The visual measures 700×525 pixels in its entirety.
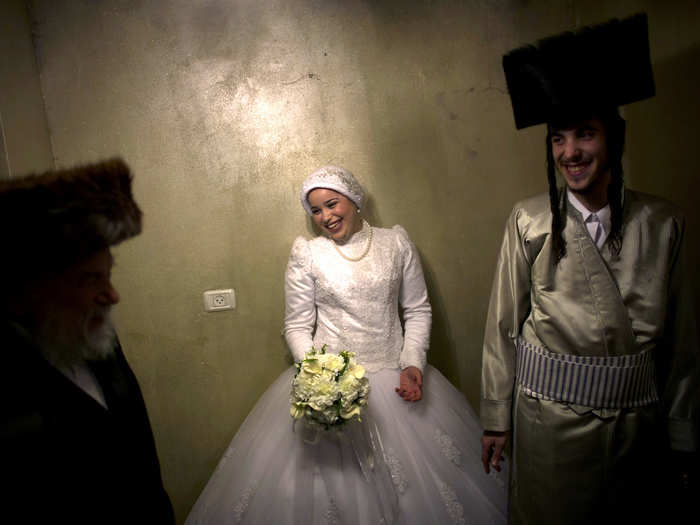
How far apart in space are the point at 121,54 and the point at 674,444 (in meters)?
2.52

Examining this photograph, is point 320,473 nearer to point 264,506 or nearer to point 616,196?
point 264,506

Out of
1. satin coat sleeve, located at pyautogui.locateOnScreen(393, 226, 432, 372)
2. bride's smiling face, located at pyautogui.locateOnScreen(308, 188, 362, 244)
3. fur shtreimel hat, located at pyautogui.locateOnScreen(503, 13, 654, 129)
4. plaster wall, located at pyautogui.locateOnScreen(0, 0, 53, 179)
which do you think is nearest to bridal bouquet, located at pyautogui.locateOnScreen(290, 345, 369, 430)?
satin coat sleeve, located at pyautogui.locateOnScreen(393, 226, 432, 372)

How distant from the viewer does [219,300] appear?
6.94 ft

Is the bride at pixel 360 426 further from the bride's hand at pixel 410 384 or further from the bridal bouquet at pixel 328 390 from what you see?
the bridal bouquet at pixel 328 390

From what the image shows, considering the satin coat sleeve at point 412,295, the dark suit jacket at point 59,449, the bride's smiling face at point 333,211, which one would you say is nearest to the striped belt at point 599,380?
the satin coat sleeve at point 412,295

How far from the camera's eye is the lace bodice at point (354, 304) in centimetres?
184

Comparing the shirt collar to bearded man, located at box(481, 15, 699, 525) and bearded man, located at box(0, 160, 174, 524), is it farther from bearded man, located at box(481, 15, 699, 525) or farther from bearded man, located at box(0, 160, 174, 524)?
bearded man, located at box(0, 160, 174, 524)

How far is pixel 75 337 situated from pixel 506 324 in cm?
116

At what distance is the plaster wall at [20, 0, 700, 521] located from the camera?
1.97 metres

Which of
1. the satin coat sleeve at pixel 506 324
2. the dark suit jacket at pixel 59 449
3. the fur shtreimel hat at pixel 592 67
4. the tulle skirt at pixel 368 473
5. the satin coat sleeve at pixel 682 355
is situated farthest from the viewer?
the tulle skirt at pixel 368 473

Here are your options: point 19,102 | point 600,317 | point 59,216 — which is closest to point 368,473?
point 600,317

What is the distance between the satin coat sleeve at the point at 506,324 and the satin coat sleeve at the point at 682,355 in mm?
386

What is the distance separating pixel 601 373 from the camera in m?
1.21

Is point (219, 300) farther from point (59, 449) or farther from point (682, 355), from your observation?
point (682, 355)
